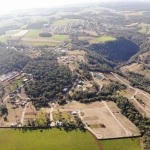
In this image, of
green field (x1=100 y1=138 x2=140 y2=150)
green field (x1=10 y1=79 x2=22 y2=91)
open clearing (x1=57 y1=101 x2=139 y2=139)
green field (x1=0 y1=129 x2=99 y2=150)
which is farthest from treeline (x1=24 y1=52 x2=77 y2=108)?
green field (x1=100 y1=138 x2=140 y2=150)

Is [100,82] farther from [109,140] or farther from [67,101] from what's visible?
[109,140]

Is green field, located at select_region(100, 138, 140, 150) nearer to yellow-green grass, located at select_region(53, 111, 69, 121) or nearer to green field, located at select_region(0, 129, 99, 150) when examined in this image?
green field, located at select_region(0, 129, 99, 150)

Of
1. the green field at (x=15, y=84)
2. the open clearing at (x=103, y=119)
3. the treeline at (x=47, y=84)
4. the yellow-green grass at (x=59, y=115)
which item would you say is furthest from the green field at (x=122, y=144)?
the green field at (x=15, y=84)

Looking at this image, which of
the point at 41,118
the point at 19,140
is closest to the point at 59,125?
the point at 41,118

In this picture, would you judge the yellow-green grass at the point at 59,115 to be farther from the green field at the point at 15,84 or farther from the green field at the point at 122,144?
the green field at the point at 15,84

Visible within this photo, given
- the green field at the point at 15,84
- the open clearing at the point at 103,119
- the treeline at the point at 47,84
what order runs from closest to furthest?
the open clearing at the point at 103,119
the treeline at the point at 47,84
the green field at the point at 15,84

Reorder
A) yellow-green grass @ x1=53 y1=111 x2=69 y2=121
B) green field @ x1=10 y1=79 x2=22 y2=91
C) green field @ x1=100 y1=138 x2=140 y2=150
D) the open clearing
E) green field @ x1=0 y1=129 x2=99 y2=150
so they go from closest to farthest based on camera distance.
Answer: green field @ x1=100 y1=138 x2=140 y2=150, green field @ x1=0 y1=129 x2=99 y2=150, the open clearing, yellow-green grass @ x1=53 y1=111 x2=69 y2=121, green field @ x1=10 y1=79 x2=22 y2=91

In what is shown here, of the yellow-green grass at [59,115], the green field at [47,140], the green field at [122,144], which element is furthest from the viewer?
the yellow-green grass at [59,115]
